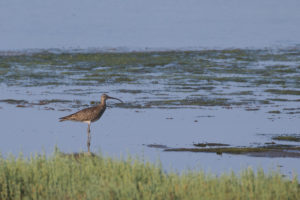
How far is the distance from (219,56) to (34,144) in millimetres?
25422

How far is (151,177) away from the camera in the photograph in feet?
38.5

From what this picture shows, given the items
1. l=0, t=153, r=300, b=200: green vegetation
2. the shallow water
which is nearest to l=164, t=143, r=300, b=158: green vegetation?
the shallow water

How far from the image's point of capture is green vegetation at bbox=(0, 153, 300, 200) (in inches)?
423

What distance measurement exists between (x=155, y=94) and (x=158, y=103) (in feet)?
7.24

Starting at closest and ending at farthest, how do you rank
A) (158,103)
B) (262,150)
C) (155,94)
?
1. (262,150)
2. (158,103)
3. (155,94)

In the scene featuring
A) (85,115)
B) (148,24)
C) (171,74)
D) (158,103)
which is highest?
(148,24)

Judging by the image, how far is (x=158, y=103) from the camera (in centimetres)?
2388

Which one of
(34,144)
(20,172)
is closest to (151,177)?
(20,172)

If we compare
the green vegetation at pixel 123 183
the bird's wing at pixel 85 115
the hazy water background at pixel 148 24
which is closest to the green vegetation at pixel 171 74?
the bird's wing at pixel 85 115

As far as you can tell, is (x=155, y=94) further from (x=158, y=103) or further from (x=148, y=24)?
(x=148, y=24)

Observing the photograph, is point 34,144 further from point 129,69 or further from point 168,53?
point 168,53

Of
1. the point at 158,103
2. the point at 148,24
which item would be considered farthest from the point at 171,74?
the point at 148,24

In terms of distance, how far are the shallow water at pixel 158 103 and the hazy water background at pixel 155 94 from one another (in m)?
0.03

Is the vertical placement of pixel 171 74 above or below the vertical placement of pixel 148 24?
below
